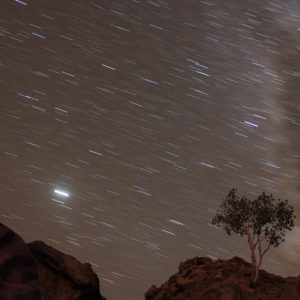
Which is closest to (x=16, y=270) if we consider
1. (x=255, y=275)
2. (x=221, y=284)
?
(x=221, y=284)

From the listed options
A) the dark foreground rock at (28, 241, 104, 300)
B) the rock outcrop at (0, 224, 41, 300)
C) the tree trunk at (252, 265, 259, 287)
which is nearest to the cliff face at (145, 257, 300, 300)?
the tree trunk at (252, 265, 259, 287)

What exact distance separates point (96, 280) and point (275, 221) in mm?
12459

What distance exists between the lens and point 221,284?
28.6m

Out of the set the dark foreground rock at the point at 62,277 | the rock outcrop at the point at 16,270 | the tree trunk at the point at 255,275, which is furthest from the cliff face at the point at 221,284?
the rock outcrop at the point at 16,270

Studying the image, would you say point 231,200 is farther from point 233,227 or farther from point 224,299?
point 224,299

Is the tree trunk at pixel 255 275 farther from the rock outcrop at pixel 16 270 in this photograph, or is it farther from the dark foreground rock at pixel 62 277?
the rock outcrop at pixel 16 270

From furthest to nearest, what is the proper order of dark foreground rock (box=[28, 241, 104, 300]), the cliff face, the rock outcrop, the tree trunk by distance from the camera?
the tree trunk < the cliff face < dark foreground rock (box=[28, 241, 104, 300]) < the rock outcrop

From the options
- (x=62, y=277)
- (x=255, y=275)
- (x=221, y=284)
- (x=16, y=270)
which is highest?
(x=16, y=270)

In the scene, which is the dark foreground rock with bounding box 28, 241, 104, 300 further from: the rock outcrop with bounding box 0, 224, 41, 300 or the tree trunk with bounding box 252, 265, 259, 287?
the rock outcrop with bounding box 0, 224, 41, 300

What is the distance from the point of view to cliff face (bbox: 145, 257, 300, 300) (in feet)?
91.4

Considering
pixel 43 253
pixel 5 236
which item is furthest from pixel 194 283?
pixel 5 236

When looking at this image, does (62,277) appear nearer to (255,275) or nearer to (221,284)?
(221,284)

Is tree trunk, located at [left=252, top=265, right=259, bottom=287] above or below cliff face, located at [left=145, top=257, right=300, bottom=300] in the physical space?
above

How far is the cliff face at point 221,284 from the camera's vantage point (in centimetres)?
2786
